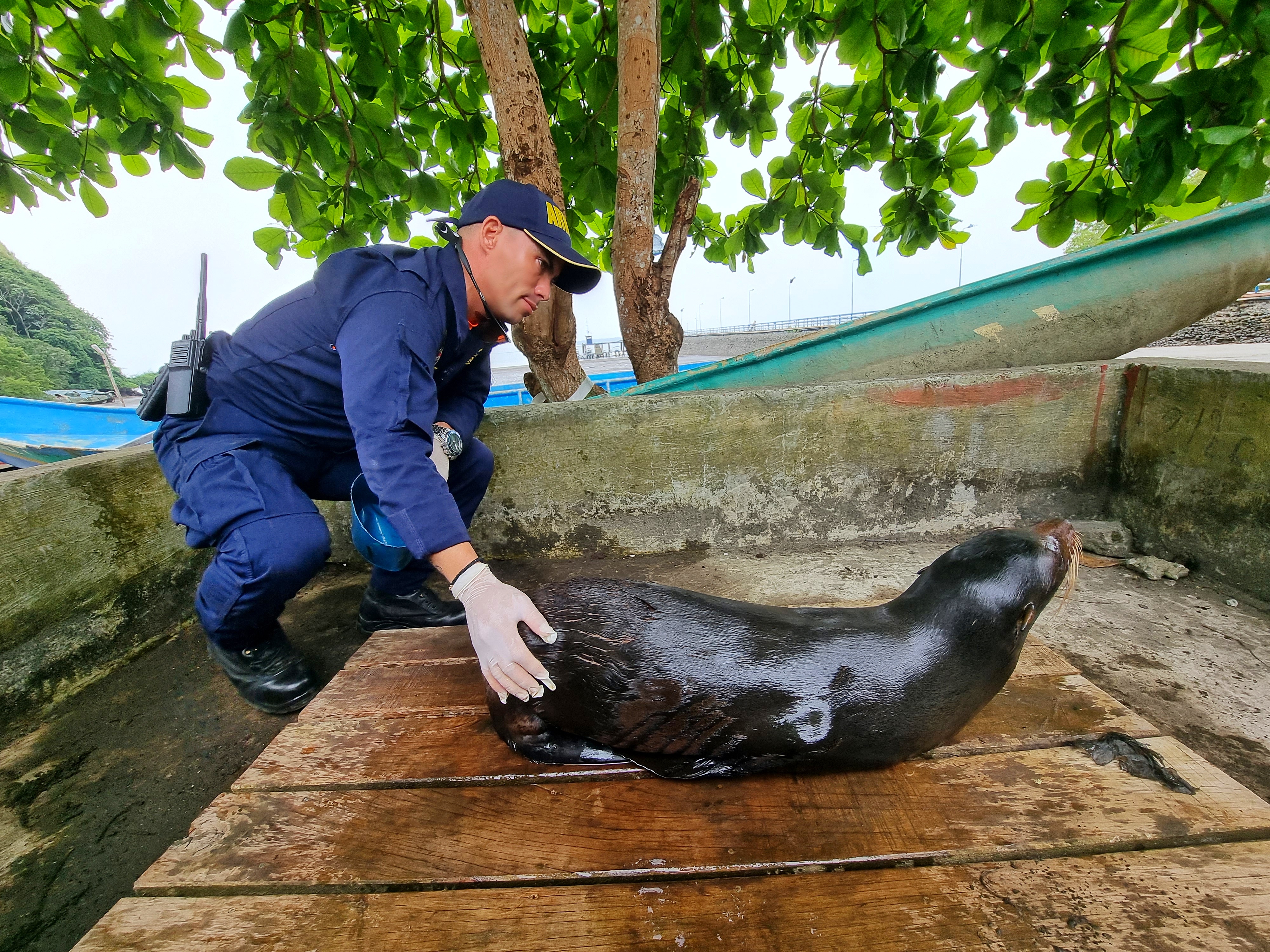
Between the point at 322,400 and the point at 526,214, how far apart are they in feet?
3.30

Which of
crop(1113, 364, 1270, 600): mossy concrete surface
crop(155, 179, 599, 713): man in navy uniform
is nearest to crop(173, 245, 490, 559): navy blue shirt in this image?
crop(155, 179, 599, 713): man in navy uniform

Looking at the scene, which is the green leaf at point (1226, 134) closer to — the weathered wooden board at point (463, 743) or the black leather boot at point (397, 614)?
the weathered wooden board at point (463, 743)

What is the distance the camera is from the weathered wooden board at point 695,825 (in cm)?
103

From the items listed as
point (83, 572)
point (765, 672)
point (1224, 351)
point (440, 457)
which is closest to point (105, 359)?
point (83, 572)

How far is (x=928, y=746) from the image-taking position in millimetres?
1306

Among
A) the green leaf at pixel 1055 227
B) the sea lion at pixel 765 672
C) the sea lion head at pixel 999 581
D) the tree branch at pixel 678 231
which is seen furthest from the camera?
the tree branch at pixel 678 231

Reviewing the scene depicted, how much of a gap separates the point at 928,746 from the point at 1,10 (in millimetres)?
4705

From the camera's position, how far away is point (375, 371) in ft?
5.01

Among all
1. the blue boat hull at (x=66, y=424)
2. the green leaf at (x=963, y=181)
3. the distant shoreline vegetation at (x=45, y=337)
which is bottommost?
the blue boat hull at (x=66, y=424)

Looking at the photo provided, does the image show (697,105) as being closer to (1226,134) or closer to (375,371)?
(1226,134)

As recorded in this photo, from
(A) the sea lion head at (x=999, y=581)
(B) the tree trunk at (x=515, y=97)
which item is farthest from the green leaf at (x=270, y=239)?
(A) the sea lion head at (x=999, y=581)

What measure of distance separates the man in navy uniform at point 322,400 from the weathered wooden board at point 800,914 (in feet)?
2.43

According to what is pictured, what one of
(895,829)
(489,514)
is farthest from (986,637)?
(489,514)

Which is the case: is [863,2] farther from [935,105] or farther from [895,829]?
[895,829]
